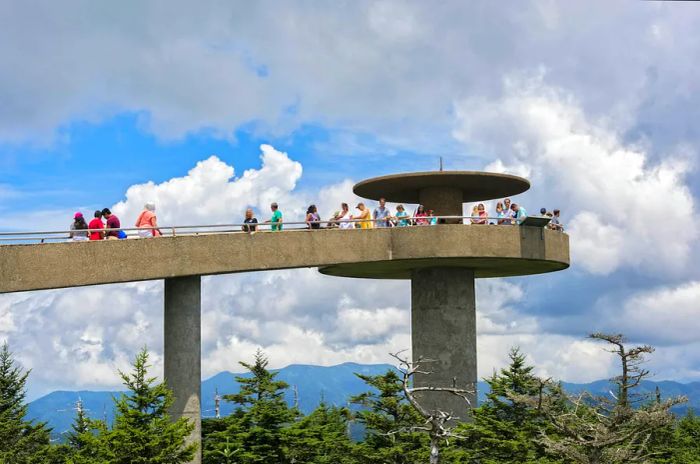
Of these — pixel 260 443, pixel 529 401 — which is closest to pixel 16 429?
pixel 260 443

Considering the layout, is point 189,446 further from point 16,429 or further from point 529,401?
point 16,429

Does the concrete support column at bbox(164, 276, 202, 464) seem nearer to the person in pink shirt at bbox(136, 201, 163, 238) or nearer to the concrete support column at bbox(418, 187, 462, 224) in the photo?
the person in pink shirt at bbox(136, 201, 163, 238)

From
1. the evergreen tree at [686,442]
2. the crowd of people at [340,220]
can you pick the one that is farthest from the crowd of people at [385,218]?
the evergreen tree at [686,442]

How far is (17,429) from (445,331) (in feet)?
70.2

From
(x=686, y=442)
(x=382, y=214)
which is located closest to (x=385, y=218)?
(x=382, y=214)

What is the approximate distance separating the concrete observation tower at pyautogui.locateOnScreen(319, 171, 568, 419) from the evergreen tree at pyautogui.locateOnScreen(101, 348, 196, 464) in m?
8.57

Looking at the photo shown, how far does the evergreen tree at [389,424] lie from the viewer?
83.4ft

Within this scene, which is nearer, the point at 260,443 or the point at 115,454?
the point at 115,454

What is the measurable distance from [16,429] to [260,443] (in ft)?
53.9

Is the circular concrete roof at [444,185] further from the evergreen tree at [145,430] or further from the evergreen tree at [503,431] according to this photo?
the evergreen tree at [145,430]

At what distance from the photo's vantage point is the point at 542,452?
3147cm

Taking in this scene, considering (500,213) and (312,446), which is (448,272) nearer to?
(500,213)

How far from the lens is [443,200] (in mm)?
32094

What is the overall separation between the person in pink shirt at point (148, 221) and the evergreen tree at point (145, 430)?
3.49 metres
